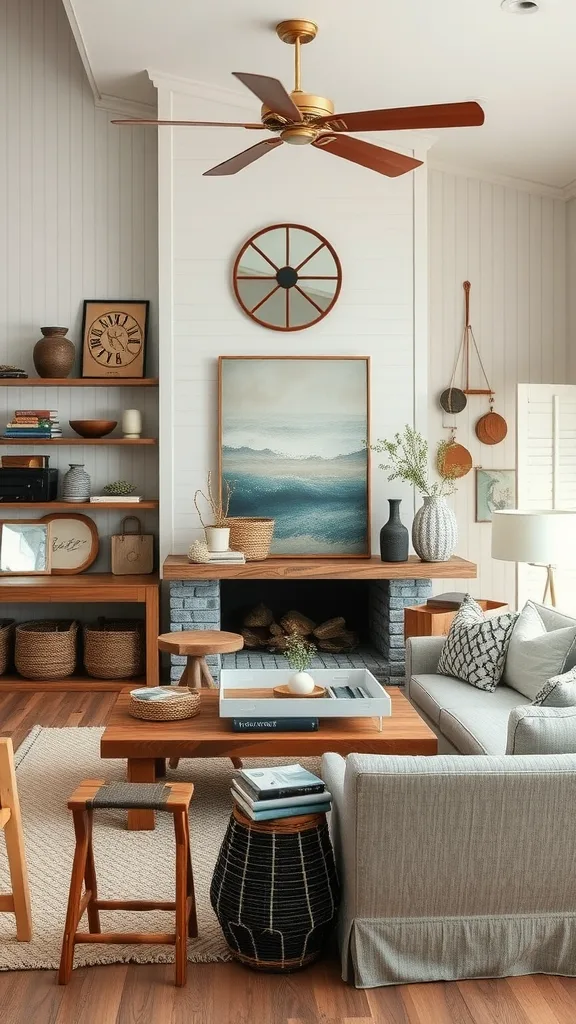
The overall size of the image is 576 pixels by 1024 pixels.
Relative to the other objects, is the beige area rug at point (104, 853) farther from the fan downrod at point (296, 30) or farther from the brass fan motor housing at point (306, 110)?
the fan downrod at point (296, 30)

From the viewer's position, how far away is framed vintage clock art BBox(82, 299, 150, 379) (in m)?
6.25

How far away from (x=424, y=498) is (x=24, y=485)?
7.89 feet

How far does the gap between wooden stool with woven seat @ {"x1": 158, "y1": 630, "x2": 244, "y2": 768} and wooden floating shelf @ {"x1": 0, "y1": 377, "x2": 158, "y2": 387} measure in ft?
6.36

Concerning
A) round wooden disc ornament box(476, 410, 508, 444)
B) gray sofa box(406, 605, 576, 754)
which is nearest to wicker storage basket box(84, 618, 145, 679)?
gray sofa box(406, 605, 576, 754)

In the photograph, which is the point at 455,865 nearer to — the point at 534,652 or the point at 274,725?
the point at 274,725

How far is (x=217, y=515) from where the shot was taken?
19.2ft

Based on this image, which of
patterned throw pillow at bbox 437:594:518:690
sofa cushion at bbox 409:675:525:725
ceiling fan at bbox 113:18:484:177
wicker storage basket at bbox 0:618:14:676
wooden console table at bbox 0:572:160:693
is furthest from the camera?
wicker storage basket at bbox 0:618:14:676

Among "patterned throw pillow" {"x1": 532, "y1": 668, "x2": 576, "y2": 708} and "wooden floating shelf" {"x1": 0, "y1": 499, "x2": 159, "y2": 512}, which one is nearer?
"patterned throw pillow" {"x1": 532, "y1": 668, "x2": 576, "y2": 708}

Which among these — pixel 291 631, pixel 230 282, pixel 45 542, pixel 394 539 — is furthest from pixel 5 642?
pixel 230 282

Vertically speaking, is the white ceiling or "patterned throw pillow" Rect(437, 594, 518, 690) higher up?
the white ceiling

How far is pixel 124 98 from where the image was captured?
20.2 ft

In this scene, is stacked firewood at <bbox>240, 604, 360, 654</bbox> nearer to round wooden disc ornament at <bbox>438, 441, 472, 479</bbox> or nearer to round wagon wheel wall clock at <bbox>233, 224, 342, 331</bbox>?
round wooden disc ornament at <bbox>438, 441, 472, 479</bbox>

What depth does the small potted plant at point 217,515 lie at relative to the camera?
5676 millimetres

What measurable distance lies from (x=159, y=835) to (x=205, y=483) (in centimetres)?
267
